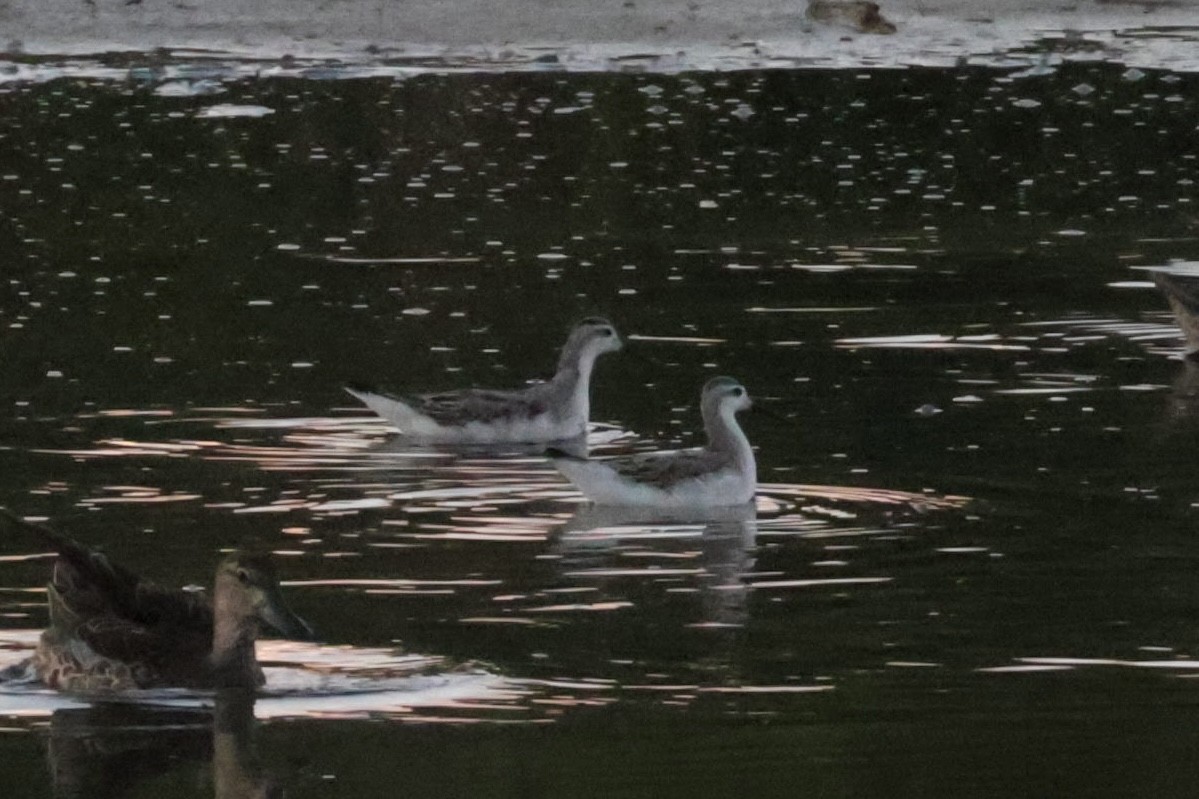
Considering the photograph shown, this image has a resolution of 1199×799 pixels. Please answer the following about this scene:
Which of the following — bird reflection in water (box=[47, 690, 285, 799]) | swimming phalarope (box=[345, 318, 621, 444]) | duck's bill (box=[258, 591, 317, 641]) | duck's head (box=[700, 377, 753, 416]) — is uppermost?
duck's bill (box=[258, 591, 317, 641])

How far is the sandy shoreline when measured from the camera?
3209 centimetres

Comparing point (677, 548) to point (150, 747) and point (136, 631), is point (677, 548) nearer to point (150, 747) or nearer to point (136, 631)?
point (136, 631)

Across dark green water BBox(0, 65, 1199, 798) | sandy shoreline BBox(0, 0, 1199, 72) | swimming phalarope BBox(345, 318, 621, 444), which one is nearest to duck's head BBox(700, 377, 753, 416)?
dark green water BBox(0, 65, 1199, 798)

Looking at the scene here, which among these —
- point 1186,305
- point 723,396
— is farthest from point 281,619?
point 1186,305

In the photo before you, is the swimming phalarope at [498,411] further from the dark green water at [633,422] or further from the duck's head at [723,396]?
the duck's head at [723,396]

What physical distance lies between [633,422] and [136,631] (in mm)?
6409

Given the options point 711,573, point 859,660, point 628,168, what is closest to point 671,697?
point 859,660

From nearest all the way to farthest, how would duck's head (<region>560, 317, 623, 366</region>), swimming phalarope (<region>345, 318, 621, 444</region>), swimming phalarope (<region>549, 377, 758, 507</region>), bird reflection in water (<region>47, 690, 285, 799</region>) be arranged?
1. bird reflection in water (<region>47, 690, 285, 799</region>)
2. swimming phalarope (<region>549, 377, 758, 507</region>)
3. swimming phalarope (<region>345, 318, 621, 444</region>)
4. duck's head (<region>560, 317, 623, 366</region>)

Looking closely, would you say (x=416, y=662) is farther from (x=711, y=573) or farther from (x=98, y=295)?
(x=98, y=295)

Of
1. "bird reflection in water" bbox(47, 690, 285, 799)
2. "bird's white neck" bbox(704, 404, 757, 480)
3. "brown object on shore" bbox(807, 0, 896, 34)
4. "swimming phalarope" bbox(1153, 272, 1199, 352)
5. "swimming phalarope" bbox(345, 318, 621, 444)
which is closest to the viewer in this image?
"bird reflection in water" bbox(47, 690, 285, 799)

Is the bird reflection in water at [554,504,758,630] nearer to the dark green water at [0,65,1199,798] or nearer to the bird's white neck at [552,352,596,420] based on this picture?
the dark green water at [0,65,1199,798]

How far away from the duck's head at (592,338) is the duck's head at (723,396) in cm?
173

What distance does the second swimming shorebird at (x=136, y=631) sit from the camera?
10031mm

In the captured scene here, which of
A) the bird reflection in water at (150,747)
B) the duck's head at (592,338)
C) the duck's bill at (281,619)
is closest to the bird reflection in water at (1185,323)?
the duck's head at (592,338)
